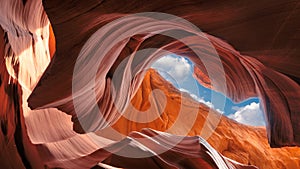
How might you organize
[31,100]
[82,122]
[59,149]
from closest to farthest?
[31,100]
[59,149]
[82,122]

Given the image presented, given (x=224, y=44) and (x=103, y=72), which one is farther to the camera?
(x=103, y=72)

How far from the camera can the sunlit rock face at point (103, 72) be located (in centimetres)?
139

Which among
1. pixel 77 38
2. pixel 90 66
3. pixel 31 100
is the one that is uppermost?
pixel 77 38

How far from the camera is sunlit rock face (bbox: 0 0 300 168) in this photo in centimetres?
139

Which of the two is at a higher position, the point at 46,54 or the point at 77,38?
the point at 77,38

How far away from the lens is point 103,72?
2008 mm

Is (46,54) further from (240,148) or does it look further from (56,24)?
(240,148)

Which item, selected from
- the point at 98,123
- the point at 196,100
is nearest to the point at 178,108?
the point at 196,100

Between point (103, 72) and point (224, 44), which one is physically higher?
point (224, 44)

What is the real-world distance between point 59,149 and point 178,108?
3.37m

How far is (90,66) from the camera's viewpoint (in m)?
1.72

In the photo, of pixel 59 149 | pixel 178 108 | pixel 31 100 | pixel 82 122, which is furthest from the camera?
pixel 178 108

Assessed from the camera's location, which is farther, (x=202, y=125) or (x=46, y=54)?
(x=202, y=125)

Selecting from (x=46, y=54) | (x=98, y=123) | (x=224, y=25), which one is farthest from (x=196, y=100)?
(x=224, y=25)
